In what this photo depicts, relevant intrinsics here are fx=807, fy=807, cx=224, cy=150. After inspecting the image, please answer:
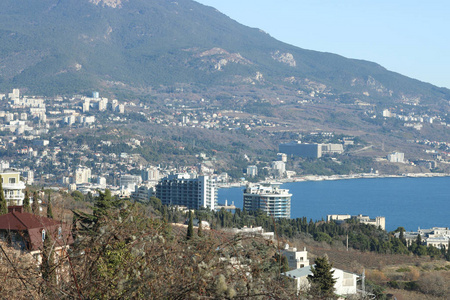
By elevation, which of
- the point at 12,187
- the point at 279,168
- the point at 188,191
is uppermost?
the point at 12,187

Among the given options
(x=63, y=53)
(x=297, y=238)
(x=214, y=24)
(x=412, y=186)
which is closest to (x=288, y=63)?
(x=214, y=24)

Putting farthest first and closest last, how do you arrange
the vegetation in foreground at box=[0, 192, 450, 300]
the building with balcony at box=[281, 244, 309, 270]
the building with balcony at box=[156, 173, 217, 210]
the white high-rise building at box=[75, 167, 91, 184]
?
the white high-rise building at box=[75, 167, 91, 184]
the building with balcony at box=[156, 173, 217, 210]
the building with balcony at box=[281, 244, 309, 270]
the vegetation in foreground at box=[0, 192, 450, 300]

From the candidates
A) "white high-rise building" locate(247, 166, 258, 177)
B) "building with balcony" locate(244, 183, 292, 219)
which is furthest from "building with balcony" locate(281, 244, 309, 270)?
"white high-rise building" locate(247, 166, 258, 177)

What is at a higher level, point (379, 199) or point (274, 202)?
point (274, 202)

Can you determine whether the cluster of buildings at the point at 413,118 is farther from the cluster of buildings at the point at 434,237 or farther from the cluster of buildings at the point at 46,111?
the cluster of buildings at the point at 434,237

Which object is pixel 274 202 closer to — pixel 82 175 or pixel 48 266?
pixel 82 175

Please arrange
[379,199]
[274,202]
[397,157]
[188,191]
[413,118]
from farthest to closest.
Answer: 1. [413,118]
2. [397,157]
3. [379,199]
4. [188,191]
5. [274,202]

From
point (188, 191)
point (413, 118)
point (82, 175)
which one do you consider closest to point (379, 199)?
point (188, 191)

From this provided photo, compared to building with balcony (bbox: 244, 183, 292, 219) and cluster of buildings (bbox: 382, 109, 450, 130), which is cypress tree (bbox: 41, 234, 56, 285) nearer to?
building with balcony (bbox: 244, 183, 292, 219)
